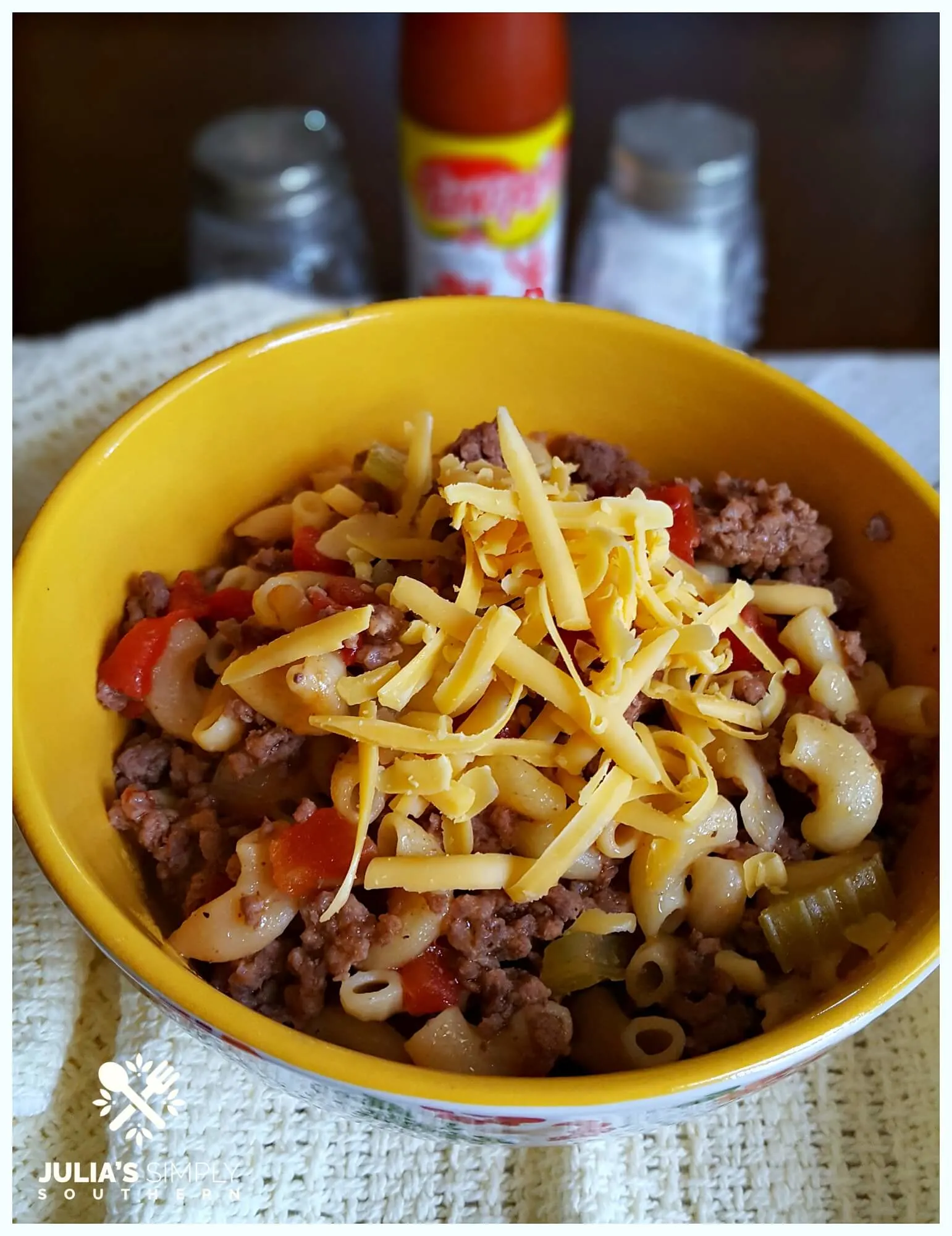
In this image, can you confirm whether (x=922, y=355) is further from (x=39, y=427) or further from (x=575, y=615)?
(x=39, y=427)

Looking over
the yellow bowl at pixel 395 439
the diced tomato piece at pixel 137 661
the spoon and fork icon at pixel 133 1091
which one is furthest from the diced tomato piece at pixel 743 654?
the spoon and fork icon at pixel 133 1091

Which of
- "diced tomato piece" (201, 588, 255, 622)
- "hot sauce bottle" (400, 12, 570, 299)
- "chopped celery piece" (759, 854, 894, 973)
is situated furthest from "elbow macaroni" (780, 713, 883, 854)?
"hot sauce bottle" (400, 12, 570, 299)

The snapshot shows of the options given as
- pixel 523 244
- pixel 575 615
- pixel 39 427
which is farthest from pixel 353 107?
pixel 575 615

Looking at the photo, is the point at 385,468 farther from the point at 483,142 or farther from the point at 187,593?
the point at 483,142

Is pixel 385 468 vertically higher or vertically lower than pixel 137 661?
higher

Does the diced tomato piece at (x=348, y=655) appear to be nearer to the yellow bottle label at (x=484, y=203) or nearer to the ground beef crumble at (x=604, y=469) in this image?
the ground beef crumble at (x=604, y=469)

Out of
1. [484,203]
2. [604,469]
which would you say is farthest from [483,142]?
[604,469]

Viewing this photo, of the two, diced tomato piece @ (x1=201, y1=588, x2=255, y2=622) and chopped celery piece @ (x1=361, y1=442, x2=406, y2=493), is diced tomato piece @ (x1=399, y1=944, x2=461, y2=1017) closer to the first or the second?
diced tomato piece @ (x1=201, y1=588, x2=255, y2=622)
